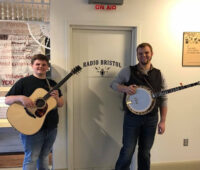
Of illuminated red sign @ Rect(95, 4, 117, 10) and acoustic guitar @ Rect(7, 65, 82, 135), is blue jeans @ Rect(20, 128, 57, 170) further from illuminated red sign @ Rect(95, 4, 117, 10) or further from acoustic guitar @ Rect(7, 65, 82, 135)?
illuminated red sign @ Rect(95, 4, 117, 10)

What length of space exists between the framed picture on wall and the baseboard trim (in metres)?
1.22

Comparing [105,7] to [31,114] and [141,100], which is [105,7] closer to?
[141,100]

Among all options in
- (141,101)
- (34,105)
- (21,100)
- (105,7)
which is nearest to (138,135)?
(141,101)

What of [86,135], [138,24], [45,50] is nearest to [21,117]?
[86,135]

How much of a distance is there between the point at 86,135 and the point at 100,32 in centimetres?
120

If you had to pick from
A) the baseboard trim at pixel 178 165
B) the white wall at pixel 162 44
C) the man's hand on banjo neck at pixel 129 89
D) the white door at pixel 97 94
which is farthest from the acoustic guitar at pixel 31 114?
the baseboard trim at pixel 178 165

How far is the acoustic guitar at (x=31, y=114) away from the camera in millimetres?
1707

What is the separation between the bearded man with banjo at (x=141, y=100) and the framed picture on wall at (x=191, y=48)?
23.4 inches

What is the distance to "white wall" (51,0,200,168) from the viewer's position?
213 centimetres

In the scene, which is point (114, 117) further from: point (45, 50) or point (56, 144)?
point (45, 50)

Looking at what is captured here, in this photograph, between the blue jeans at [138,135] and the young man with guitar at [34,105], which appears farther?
the blue jeans at [138,135]

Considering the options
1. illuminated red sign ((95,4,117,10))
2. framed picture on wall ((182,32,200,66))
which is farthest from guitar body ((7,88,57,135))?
framed picture on wall ((182,32,200,66))

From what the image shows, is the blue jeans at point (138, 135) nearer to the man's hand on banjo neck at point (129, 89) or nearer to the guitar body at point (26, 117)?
the man's hand on banjo neck at point (129, 89)

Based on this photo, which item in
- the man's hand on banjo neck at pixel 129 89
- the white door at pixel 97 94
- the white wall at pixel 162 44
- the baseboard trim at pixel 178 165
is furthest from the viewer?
the baseboard trim at pixel 178 165
